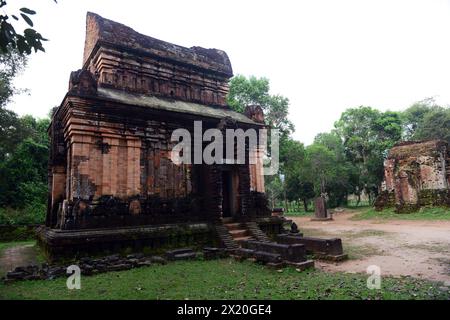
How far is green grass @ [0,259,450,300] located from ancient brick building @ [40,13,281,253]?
2.34 metres

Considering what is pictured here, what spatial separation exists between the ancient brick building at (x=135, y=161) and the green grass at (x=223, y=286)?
92.2 inches

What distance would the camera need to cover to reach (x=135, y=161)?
1070 centimetres

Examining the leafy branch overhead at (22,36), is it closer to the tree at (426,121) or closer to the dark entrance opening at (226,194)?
the dark entrance opening at (226,194)

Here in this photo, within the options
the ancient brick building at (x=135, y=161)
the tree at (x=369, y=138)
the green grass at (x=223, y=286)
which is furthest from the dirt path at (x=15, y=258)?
the tree at (x=369, y=138)

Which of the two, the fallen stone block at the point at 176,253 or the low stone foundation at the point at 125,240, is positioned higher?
the low stone foundation at the point at 125,240

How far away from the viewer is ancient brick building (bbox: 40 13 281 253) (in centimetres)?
954

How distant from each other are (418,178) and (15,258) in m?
25.1

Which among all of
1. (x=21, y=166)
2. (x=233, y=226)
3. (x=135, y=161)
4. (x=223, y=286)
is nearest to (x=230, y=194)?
(x=233, y=226)

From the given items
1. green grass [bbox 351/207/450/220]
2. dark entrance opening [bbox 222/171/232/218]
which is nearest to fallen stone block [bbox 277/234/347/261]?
dark entrance opening [bbox 222/171/232/218]

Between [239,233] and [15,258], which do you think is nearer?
[15,258]

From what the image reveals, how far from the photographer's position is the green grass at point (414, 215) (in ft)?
64.1

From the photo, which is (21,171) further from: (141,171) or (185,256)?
(185,256)
